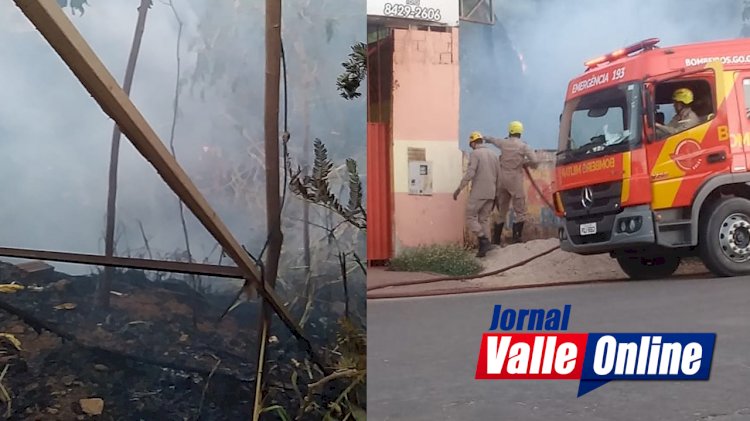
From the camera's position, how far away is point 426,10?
169 centimetres

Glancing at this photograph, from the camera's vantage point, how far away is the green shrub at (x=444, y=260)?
169cm

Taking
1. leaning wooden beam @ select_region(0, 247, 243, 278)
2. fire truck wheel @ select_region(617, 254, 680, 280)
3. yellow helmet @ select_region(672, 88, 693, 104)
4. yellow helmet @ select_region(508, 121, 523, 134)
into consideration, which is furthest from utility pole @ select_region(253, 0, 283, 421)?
yellow helmet @ select_region(672, 88, 693, 104)

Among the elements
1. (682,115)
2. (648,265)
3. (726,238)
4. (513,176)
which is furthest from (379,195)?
(726,238)

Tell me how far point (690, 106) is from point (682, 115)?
3cm

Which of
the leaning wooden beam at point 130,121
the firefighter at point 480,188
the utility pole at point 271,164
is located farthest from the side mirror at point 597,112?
the leaning wooden beam at point 130,121

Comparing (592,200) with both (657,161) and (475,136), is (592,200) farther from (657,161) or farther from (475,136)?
(475,136)

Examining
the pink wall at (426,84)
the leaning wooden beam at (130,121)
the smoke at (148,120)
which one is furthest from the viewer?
the smoke at (148,120)

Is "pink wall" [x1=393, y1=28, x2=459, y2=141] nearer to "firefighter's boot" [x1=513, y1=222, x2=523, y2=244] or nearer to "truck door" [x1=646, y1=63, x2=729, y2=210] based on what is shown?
"firefighter's boot" [x1=513, y1=222, x2=523, y2=244]

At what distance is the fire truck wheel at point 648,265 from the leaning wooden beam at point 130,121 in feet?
3.34

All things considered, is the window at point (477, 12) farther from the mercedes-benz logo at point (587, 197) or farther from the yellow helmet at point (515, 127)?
the mercedes-benz logo at point (587, 197)

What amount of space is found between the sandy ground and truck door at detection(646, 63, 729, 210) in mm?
205

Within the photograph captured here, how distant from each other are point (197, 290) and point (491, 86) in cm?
117

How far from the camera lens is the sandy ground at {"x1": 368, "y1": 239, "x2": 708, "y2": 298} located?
168 cm

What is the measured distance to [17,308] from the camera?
2.10 m
